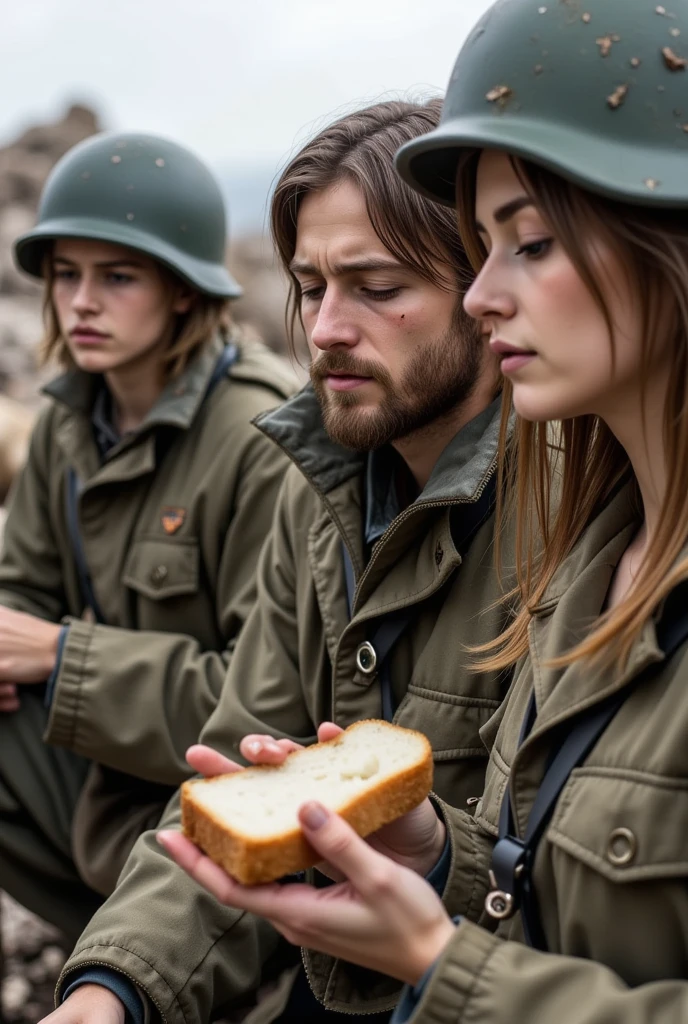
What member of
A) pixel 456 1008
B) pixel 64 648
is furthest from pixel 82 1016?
pixel 64 648


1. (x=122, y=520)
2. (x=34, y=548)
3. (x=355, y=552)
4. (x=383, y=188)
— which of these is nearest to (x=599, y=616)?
(x=355, y=552)

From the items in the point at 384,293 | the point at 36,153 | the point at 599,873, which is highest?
the point at 384,293

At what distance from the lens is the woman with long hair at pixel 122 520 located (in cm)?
348

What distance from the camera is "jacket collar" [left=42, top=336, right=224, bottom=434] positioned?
372cm

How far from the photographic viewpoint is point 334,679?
8.41 feet

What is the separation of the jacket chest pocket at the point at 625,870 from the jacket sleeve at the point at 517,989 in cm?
7

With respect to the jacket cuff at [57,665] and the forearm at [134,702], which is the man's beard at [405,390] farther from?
the jacket cuff at [57,665]

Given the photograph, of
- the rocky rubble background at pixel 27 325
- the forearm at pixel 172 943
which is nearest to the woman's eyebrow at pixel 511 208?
the forearm at pixel 172 943

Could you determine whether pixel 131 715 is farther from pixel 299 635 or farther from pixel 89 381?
pixel 89 381

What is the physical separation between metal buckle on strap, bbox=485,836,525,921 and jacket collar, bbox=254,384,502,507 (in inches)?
29.7

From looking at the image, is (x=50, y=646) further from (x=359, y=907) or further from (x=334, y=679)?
(x=359, y=907)

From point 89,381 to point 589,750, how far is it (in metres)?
2.75

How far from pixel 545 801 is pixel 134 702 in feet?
5.99

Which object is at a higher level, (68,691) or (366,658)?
(366,658)
